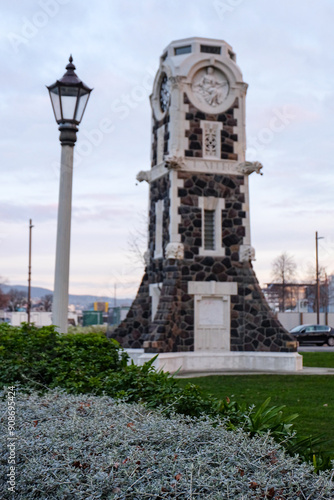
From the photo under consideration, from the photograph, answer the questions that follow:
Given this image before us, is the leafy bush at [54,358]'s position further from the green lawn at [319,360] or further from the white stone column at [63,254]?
the green lawn at [319,360]

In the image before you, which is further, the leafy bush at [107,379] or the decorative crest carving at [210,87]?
the decorative crest carving at [210,87]

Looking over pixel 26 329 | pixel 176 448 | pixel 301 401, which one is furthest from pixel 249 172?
pixel 176 448

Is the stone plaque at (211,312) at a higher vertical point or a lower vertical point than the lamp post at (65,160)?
lower

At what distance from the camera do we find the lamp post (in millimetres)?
7629

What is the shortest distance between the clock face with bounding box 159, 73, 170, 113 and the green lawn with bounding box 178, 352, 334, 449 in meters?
9.73

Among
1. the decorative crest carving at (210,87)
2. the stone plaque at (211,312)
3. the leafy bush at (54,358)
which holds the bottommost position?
the leafy bush at (54,358)

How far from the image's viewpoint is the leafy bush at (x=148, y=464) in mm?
3436

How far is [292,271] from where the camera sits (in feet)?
246

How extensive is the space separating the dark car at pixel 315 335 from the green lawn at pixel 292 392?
72.6 ft

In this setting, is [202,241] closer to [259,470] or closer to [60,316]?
[60,316]

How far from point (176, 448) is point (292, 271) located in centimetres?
7291

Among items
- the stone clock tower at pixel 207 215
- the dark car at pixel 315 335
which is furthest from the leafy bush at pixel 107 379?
the dark car at pixel 315 335

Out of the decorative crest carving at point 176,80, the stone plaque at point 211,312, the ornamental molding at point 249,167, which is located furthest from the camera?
the ornamental molding at point 249,167

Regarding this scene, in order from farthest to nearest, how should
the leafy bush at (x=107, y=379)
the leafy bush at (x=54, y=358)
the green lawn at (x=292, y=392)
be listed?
the green lawn at (x=292, y=392), the leafy bush at (x=54, y=358), the leafy bush at (x=107, y=379)
